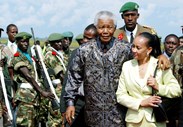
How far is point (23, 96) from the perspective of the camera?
812cm

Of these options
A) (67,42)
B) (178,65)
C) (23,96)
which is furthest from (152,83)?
(67,42)

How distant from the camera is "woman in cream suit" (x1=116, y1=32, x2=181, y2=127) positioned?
495 centimetres

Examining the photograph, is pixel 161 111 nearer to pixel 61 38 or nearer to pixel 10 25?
pixel 61 38

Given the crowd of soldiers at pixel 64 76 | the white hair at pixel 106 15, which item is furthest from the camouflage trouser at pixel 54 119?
the white hair at pixel 106 15

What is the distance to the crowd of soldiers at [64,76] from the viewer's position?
510 cm

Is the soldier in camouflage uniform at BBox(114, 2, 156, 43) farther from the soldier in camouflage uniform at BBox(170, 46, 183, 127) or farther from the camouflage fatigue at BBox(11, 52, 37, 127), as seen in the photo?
the camouflage fatigue at BBox(11, 52, 37, 127)

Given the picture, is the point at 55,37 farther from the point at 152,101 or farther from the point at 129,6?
the point at 152,101

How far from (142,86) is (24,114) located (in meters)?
3.63

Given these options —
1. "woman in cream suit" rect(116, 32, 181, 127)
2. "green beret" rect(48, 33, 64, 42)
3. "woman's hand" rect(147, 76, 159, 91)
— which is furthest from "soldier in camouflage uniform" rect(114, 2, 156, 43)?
"green beret" rect(48, 33, 64, 42)

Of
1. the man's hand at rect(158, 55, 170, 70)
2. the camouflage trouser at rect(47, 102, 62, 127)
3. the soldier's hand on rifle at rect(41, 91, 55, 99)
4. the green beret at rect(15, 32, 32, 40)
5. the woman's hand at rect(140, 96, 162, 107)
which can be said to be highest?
the green beret at rect(15, 32, 32, 40)

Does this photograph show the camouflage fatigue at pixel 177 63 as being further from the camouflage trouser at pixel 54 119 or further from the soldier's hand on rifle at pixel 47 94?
the camouflage trouser at pixel 54 119

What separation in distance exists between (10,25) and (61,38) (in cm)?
230

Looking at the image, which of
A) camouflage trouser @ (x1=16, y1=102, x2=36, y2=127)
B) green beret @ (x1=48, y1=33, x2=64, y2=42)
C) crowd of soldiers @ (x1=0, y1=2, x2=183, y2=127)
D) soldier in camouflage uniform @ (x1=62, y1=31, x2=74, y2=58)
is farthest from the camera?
soldier in camouflage uniform @ (x1=62, y1=31, x2=74, y2=58)

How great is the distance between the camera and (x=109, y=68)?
508 cm
